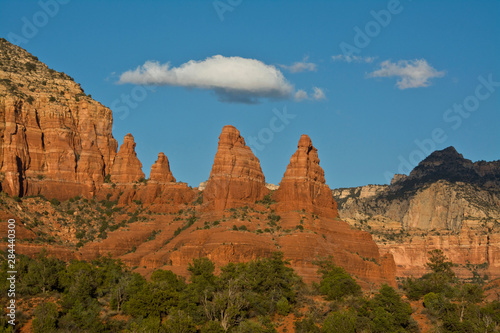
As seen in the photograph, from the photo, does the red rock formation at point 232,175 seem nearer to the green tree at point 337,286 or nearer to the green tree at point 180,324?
the green tree at point 337,286

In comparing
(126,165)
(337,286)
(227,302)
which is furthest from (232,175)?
(227,302)

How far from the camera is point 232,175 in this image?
521 ft

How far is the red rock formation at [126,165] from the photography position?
173 metres

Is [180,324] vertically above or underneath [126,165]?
underneath

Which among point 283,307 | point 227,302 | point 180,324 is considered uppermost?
point 227,302

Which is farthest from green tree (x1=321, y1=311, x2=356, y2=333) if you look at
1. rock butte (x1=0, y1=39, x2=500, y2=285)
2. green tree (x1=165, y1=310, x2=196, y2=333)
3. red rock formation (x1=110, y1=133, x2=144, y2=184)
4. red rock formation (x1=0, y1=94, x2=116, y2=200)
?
red rock formation (x1=110, y1=133, x2=144, y2=184)

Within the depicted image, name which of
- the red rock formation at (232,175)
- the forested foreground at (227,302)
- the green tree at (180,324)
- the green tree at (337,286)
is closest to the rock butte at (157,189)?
the red rock formation at (232,175)

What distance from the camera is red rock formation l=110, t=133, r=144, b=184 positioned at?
173 metres

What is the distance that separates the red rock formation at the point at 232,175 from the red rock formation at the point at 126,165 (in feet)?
62.3

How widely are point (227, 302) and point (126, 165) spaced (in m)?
71.9

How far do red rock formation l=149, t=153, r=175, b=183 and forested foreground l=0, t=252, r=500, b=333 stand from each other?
43.7 m

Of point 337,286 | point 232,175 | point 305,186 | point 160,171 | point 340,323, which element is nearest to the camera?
point 340,323

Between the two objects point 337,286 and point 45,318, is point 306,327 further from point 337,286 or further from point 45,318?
point 45,318

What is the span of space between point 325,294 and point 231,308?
64.4 ft
